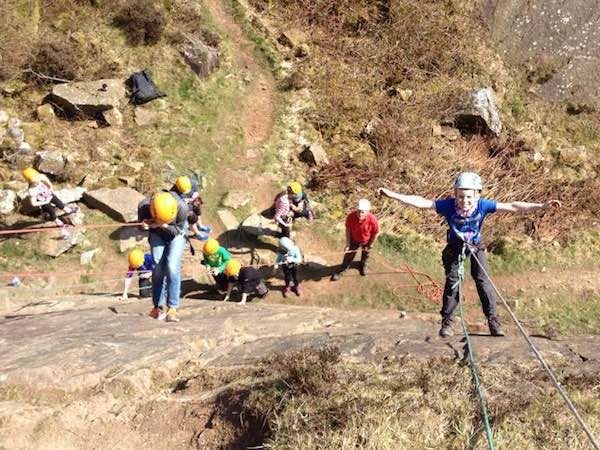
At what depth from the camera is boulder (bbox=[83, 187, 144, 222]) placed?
13469mm

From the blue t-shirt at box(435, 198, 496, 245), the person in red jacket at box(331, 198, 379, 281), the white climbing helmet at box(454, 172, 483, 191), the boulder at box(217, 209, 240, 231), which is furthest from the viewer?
the boulder at box(217, 209, 240, 231)

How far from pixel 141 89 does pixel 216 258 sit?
27.4 feet

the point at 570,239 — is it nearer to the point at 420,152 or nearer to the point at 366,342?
the point at 420,152

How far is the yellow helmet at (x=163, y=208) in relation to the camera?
23.1 ft

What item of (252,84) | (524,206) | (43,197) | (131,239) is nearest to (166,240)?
(524,206)

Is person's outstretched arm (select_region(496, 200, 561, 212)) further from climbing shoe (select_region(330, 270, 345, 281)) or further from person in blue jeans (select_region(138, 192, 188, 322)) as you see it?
climbing shoe (select_region(330, 270, 345, 281))

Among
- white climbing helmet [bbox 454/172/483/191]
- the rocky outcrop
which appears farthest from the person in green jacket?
the rocky outcrop

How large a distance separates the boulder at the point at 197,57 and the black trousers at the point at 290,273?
9426 mm

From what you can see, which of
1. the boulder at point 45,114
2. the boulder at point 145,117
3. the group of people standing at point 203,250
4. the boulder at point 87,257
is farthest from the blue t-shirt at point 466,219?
the boulder at point 45,114

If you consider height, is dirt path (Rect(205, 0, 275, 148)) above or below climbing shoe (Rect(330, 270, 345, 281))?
above

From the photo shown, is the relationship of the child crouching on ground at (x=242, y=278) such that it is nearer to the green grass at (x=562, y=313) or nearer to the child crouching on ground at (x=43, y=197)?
the child crouching on ground at (x=43, y=197)

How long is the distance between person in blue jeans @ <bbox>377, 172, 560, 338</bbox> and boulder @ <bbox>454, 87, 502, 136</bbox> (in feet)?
39.0

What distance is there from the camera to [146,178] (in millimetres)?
14562

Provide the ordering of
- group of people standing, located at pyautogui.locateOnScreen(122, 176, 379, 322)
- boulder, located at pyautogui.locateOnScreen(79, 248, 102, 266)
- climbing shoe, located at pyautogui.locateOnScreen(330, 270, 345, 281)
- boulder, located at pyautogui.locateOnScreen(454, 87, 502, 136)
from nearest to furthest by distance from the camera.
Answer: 1. group of people standing, located at pyautogui.locateOnScreen(122, 176, 379, 322)
2. climbing shoe, located at pyautogui.locateOnScreen(330, 270, 345, 281)
3. boulder, located at pyautogui.locateOnScreen(79, 248, 102, 266)
4. boulder, located at pyautogui.locateOnScreen(454, 87, 502, 136)
